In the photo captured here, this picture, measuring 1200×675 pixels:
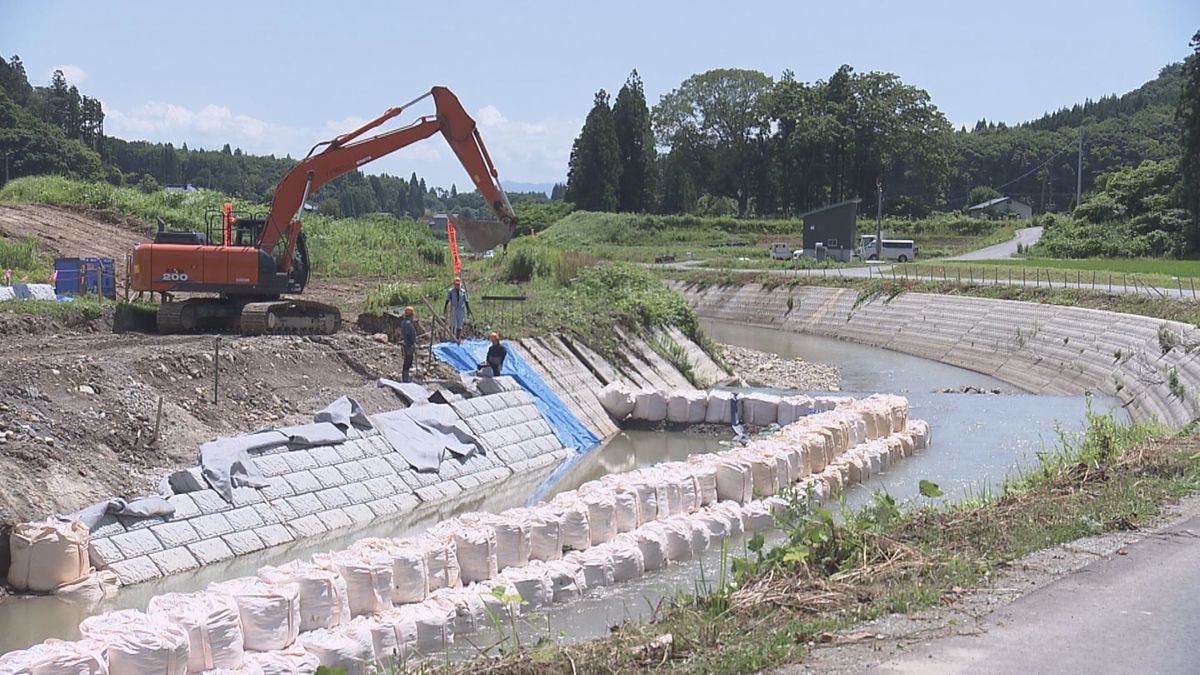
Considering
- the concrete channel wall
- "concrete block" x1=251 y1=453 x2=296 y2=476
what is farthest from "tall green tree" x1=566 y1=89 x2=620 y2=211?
"concrete block" x1=251 y1=453 x2=296 y2=476

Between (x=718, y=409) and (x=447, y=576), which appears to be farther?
(x=718, y=409)

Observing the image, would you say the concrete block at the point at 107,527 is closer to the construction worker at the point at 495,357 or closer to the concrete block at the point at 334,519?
the concrete block at the point at 334,519

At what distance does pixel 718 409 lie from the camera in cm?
2480

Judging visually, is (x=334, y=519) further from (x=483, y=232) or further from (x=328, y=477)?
(x=483, y=232)

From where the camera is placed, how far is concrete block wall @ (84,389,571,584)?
13602 millimetres

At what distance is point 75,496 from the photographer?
14.4 meters

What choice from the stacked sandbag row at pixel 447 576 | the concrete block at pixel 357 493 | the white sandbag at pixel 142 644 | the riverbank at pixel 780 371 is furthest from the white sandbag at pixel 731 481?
the riverbank at pixel 780 371

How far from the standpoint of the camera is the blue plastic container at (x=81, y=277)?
27897 millimetres

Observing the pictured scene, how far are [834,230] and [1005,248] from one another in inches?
504

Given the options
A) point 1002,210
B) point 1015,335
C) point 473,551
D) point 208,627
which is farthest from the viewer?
point 1002,210

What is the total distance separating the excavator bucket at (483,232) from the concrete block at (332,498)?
31.0 ft

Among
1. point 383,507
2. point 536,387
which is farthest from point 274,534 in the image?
point 536,387

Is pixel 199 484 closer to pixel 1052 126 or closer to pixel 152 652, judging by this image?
pixel 152 652

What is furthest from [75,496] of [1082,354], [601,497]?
[1082,354]
